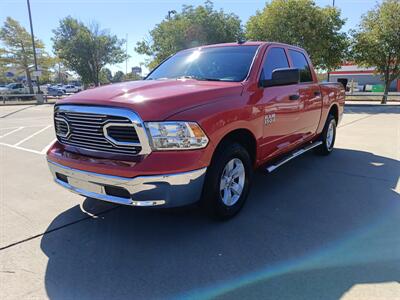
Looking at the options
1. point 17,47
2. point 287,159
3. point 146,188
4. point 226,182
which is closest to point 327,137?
point 287,159

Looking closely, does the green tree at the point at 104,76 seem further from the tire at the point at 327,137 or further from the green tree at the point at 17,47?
the tire at the point at 327,137

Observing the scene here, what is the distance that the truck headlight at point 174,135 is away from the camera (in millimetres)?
2998

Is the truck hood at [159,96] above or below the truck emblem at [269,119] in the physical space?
above

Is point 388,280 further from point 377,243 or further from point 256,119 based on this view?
point 256,119

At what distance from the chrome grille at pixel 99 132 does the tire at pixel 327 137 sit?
177 inches

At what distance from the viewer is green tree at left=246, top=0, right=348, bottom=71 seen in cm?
2130

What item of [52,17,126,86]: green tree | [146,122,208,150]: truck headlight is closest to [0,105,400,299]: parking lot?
[146,122,208,150]: truck headlight

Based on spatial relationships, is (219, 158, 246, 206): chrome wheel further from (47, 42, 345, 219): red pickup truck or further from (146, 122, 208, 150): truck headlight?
(146, 122, 208, 150): truck headlight

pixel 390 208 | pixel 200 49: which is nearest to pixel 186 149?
pixel 200 49

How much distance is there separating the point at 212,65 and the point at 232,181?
158cm

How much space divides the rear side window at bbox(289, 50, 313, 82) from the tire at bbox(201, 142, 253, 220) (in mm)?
2237

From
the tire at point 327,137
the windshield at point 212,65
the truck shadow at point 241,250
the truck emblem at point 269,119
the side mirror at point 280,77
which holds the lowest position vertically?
the truck shadow at point 241,250

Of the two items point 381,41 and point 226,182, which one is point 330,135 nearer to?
point 226,182

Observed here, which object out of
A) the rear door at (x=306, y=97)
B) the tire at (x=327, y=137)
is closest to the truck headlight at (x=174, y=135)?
the rear door at (x=306, y=97)
